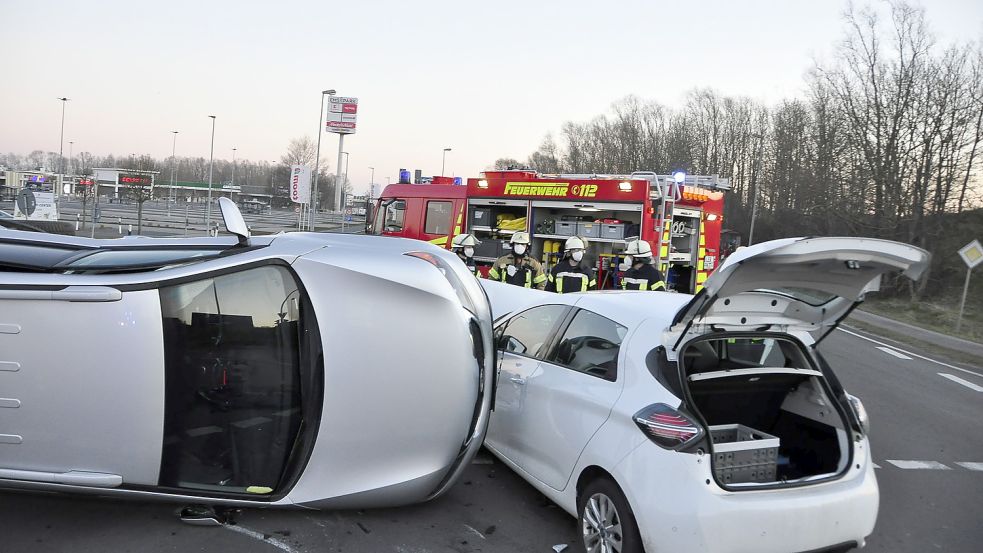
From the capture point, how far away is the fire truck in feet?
34.8

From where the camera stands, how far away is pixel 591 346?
401 centimetres

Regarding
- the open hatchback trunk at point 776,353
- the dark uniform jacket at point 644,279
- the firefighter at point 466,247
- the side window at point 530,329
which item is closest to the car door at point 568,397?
the side window at point 530,329

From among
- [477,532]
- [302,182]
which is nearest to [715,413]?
[477,532]

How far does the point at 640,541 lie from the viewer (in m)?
3.17

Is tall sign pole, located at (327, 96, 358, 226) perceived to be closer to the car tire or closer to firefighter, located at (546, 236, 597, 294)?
firefighter, located at (546, 236, 597, 294)

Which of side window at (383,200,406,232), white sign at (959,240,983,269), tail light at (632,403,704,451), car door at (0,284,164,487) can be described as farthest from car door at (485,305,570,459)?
white sign at (959,240,983,269)

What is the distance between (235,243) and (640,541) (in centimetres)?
282

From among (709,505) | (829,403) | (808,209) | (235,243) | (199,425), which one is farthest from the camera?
(808,209)

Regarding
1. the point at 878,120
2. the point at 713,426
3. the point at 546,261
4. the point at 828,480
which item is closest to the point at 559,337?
the point at 713,426

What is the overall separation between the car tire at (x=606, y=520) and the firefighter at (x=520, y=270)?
5.68 m

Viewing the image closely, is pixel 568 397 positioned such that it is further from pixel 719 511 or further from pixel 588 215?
pixel 588 215

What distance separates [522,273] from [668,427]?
6386 mm

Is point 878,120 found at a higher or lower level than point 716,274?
higher

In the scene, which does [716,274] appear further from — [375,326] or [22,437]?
[22,437]
